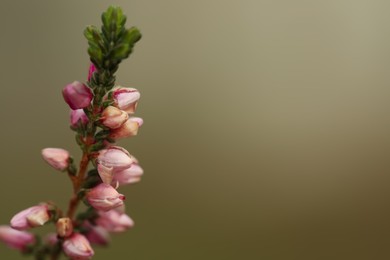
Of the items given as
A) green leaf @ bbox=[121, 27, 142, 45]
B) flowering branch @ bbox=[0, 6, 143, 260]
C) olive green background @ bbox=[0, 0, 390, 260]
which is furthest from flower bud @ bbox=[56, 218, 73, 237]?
olive green background @ bbox=[0, 0, 390, 260]

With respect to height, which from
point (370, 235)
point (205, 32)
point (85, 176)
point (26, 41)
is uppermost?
point (205, 32)

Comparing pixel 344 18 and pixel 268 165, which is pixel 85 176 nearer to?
pixel 268 165

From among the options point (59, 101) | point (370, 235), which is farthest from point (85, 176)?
point (59, 101)

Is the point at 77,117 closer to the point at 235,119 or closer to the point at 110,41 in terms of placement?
the point at 110,41

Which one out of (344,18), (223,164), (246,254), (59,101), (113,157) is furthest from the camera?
(344,18)

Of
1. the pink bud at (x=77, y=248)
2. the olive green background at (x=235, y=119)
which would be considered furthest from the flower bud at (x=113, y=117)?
the olive green background at (x=235, y=119)

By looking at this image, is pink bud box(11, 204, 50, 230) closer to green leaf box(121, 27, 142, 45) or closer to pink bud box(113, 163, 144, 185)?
pink bud box(113, 163, 144, 185)

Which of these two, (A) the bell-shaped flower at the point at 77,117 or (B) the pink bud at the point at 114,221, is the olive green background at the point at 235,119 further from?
(A) the bell-shaped flower at the point at 77,117
